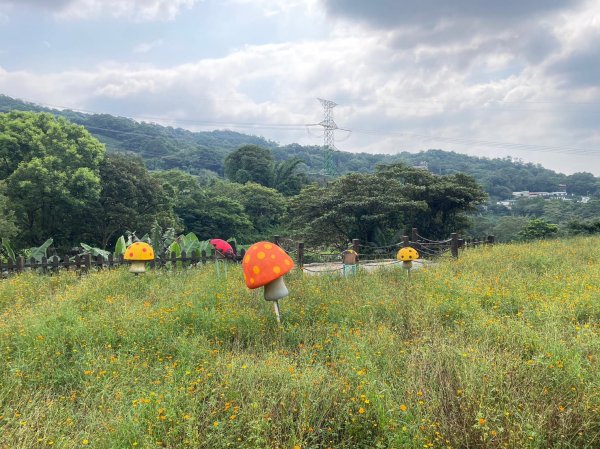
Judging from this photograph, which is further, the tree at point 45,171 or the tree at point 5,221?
the tree at point 45,171

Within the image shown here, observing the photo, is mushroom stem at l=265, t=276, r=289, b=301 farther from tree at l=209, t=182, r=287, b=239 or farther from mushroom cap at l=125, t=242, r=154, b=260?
tree at l=209, t=182, r=287, b=239

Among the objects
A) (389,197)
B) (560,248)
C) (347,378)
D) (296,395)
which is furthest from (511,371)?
(389,197)

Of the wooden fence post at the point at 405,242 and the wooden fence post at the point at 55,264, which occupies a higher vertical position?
the wooden fence post at the point at 405,242

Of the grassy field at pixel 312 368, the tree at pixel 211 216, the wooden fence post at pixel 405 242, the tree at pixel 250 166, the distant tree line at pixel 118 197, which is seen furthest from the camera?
the tree at pixel 250 166

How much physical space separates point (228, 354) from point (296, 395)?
1.31 meters

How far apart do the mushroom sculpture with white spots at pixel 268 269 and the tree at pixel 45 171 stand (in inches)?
669

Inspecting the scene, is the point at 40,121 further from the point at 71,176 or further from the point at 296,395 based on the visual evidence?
the point at 296,395

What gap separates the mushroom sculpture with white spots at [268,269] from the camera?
6.17 metres

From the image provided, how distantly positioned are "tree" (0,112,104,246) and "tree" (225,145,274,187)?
33951 millimetres

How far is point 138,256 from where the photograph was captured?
9.12m

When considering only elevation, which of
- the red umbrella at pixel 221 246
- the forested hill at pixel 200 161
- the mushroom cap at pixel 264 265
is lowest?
the red umbrella at pixel 221 246

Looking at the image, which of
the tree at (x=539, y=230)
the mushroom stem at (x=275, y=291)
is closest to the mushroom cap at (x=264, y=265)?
the mushroom stem at (x=275, y=291)

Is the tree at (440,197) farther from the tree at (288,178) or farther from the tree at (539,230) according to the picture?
the tree at (288,178)

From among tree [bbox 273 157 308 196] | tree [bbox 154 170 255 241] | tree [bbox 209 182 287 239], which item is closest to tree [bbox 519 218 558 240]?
tree [bbox 209 182 287 239]
